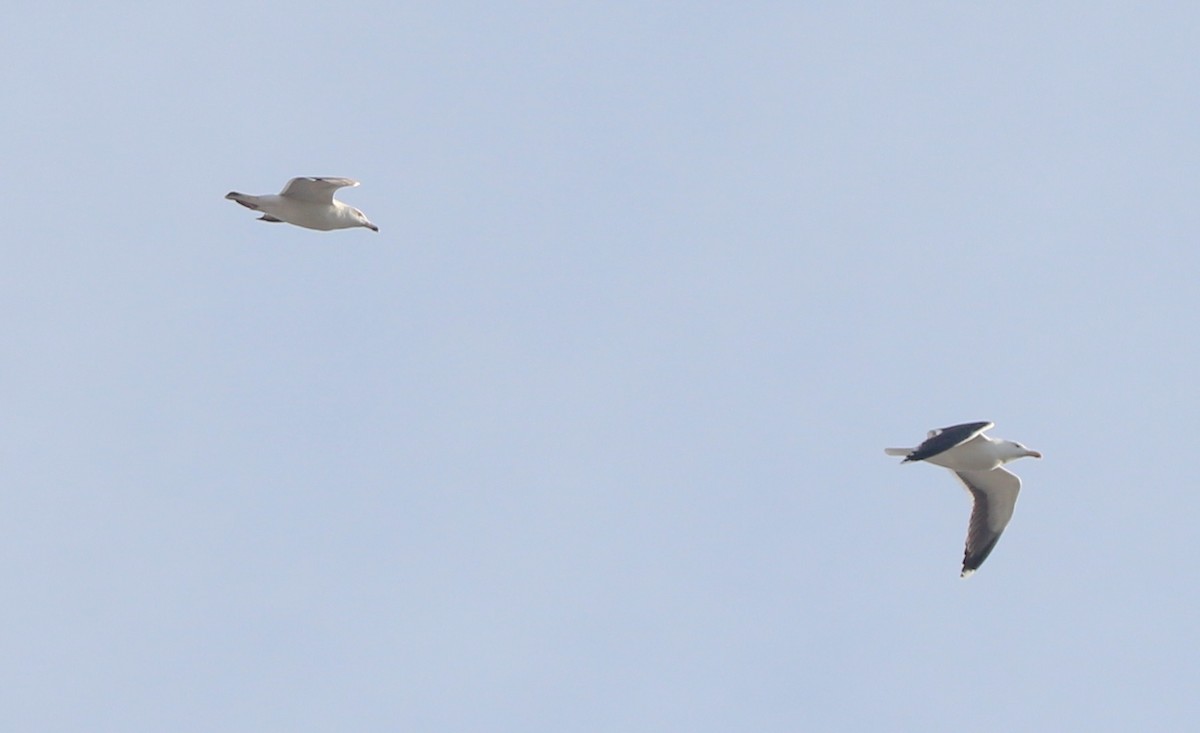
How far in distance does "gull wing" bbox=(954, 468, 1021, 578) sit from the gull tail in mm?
11362

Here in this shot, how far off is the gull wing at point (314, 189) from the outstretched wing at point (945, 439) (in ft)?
29.6

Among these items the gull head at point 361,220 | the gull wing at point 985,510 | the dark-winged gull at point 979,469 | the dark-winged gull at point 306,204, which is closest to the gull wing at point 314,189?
the dark-winged gull at point 306,204

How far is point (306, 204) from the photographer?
30.6 metres

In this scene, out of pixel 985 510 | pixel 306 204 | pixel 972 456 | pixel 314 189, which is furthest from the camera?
pixel 985 510

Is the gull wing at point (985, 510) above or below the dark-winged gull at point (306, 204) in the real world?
below

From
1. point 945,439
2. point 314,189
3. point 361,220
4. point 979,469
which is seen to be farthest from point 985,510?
point 314,189

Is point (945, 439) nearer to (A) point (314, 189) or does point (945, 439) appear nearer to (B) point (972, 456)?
(B) point (972, 456)

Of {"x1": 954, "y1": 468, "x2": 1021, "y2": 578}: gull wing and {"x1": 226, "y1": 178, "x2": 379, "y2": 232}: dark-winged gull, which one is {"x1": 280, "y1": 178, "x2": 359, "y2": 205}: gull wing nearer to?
{"x1": 226, "y1": 178, "x2": 379, "y2": 232}: dark-winged gull

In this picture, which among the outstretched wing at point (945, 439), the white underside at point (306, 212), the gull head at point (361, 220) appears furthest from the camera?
the gull head at point (361, 220)

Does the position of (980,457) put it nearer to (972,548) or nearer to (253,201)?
(972,548)

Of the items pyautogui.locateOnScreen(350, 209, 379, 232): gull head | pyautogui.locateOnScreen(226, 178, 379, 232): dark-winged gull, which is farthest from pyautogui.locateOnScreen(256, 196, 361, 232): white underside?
pyautogui.locateOnScreen(350, 209, 379, 232): gull head

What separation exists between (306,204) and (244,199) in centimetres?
92

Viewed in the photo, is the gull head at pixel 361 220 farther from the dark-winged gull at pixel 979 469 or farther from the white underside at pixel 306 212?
the dark-winged gull at pixel 979 469

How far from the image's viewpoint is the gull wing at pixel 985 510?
30781 mm
